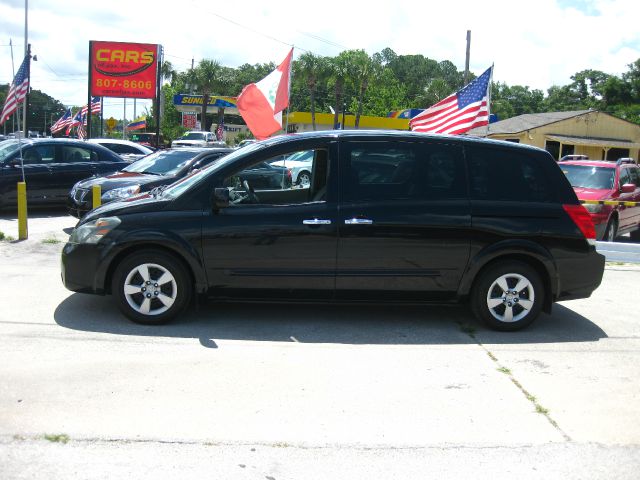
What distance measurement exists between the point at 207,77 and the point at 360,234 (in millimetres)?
56209

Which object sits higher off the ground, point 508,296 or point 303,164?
point 303,164

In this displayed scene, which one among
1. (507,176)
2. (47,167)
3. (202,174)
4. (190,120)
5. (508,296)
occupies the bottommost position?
(508,296)

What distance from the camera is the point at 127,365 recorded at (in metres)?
5.12

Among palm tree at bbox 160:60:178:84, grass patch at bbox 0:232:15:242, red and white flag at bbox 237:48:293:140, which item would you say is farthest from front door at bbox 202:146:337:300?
palm tree at bbox 160:60:178:84

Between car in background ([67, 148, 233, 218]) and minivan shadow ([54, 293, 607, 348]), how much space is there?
430 cm

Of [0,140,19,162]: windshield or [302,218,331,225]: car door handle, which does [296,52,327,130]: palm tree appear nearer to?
[0,140,19,162]: windshield

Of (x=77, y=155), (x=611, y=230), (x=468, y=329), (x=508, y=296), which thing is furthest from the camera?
(x=77, y=155)

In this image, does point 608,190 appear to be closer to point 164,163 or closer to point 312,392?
point 164,163

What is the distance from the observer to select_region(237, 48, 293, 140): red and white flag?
11.8m

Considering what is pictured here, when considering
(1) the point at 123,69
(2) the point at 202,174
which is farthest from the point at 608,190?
(1) the point at 123,69

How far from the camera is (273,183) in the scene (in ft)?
22.1

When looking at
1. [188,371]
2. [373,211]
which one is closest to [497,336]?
[373,211]

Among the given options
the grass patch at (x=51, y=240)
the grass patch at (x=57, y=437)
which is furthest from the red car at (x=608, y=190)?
the grass patch at (x=57, y=437)

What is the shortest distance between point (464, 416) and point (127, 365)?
2546mm
